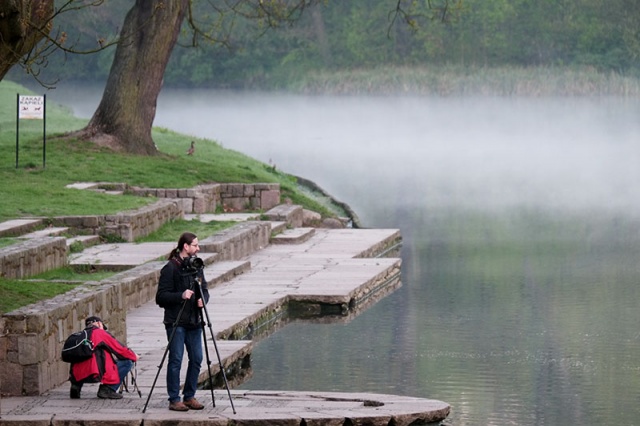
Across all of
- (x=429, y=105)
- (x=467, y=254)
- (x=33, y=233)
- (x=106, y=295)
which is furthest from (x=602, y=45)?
(x=106, y=295)

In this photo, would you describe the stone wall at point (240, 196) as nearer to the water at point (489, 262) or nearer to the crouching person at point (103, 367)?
the water at point (489, 262)

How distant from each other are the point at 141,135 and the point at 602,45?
5090cm

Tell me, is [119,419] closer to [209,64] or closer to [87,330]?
[87,330]

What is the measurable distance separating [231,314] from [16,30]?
18.0ft

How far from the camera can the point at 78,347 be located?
1309 cm

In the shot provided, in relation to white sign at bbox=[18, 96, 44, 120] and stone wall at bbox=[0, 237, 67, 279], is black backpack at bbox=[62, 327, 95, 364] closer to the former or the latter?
stone wall at bbox=[0, 237, 67, 279]

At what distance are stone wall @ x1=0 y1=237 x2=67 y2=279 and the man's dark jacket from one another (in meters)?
4.39

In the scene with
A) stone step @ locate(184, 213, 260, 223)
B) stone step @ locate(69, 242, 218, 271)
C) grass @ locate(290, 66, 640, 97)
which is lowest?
stone step @ locate(69, 242, 218, 271)

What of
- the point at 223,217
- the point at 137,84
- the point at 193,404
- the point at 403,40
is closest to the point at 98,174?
the point at 223,217

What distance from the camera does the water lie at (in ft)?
51.1

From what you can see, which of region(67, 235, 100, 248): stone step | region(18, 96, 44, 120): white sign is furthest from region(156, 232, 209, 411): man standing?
region(18, 96, 44, 120): white sign

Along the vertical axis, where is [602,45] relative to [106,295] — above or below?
above

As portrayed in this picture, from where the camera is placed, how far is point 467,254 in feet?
86.7

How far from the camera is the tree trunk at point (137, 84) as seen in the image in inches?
1220
